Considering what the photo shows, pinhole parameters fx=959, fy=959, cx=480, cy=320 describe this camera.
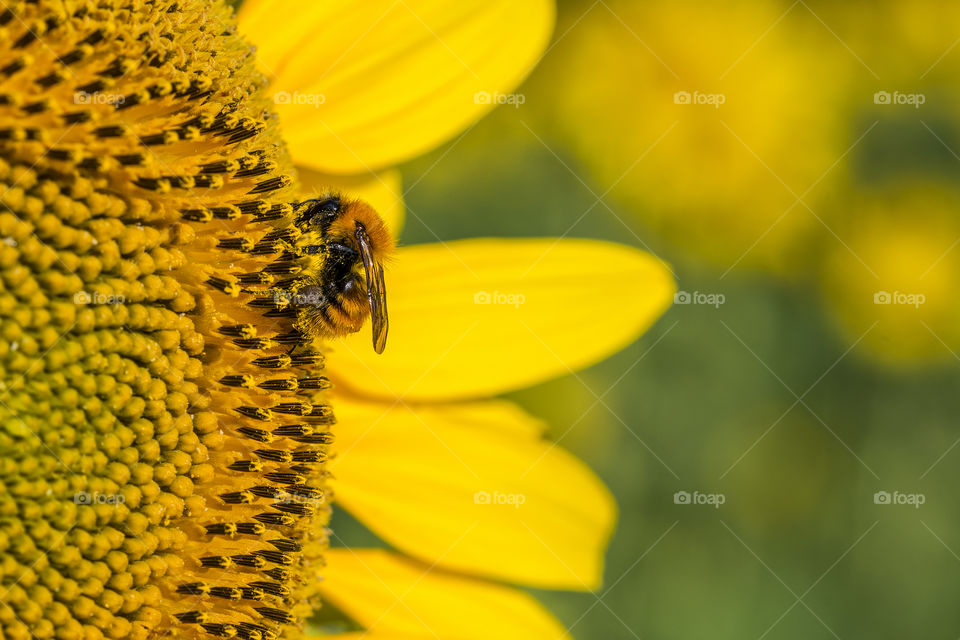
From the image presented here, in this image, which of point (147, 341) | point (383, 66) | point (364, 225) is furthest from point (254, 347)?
point (383, 66)

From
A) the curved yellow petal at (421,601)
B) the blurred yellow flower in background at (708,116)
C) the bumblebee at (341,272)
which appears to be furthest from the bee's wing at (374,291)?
the blurred yellow flower in background at (708,116)

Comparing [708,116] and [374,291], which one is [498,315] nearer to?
[374,291]

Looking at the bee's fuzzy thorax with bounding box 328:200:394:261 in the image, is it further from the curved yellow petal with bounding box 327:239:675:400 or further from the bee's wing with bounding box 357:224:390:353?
the curved yellow petal with bounding box 327:239:675:400

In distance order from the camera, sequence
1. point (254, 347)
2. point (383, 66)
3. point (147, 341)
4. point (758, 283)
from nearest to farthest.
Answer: point (147, 341)
point (254, 347)
point (383, 66)
point (758, 283)

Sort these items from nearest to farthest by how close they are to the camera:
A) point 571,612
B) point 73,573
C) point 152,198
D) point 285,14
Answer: point 73,573 → point 152,198 → point 285,14 → point 571,612

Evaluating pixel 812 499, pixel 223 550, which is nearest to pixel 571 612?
pixel 812 499

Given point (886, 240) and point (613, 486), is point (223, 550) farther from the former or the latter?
point (886, 240)
